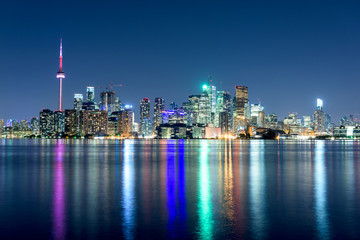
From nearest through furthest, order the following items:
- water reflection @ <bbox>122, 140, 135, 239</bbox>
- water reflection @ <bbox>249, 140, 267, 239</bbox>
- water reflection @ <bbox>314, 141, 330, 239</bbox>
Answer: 1. water reflection @ <bbox>314, 141, 330, 239</bbox>
2. water reflection @ <bbox>122, 140, 135, 239</bbox>
3. water reflection @ <bbox>249, 140, 267, 239</bbox>

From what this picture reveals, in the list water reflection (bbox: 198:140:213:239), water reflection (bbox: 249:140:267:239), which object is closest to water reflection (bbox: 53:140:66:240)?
water reflection (bbox: 198:140:213:239)

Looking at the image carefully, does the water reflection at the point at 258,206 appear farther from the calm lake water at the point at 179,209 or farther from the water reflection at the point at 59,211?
the water reflection at the point at 59,211

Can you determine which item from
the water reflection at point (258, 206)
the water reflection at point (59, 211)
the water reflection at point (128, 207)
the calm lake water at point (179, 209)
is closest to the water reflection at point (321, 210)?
the calm lake water at point (179, 209)

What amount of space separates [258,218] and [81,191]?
14397 millimetres

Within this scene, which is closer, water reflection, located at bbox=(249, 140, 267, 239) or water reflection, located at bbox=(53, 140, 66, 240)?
water reflection, located at bbox=(53, 140, 66, 240)

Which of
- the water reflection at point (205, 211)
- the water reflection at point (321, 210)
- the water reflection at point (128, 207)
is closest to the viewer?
the water reflection at point (205, 211)

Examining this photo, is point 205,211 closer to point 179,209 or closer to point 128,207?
point 179,209

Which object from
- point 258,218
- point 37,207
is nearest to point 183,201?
point 258,218

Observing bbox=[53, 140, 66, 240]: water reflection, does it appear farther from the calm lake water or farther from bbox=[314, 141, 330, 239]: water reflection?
bbox=[314, 141, 330, 239]: water reflection

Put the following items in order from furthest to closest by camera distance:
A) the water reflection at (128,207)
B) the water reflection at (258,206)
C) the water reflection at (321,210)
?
the water reflection at (258,206)
the water reflection at (128,207)
the water reflection at (321,210)

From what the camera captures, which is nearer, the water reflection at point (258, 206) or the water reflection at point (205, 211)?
the water reflection at point (205, 211)

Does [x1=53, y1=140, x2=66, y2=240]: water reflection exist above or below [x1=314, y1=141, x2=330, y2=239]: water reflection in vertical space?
above

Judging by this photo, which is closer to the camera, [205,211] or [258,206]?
[205,211]

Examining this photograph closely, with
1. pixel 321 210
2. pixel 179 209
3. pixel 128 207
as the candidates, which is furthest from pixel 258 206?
pixel 128 207
